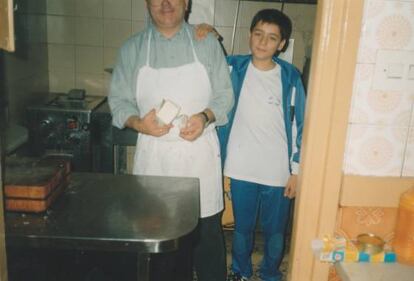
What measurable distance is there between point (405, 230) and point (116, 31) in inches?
100

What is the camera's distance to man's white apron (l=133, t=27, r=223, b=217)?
184 cm

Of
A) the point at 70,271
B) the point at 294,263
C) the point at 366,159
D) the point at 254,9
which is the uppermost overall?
the point at 254,9

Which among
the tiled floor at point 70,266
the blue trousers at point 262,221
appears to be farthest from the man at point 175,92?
the tiled floor at point 70,266

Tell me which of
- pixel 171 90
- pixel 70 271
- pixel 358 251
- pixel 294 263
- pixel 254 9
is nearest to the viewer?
pixel 358 251

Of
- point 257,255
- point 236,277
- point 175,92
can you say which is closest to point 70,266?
point 175,92

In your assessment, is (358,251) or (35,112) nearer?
(358,251)

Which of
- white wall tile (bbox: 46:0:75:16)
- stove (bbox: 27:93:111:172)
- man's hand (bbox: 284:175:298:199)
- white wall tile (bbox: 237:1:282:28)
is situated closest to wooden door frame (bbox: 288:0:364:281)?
man's hand (bbox: 284:175:298:199)

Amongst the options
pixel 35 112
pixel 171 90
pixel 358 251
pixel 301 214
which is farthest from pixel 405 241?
pixel 35 112

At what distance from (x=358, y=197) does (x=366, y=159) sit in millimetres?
104

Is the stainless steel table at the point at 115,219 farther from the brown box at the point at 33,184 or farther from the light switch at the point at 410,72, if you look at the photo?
the light switch at the point at 410,72

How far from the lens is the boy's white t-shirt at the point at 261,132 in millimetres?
2094

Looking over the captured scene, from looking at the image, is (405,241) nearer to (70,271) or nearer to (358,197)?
(358,197)

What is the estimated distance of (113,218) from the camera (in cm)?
118

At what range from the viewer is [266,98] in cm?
209
